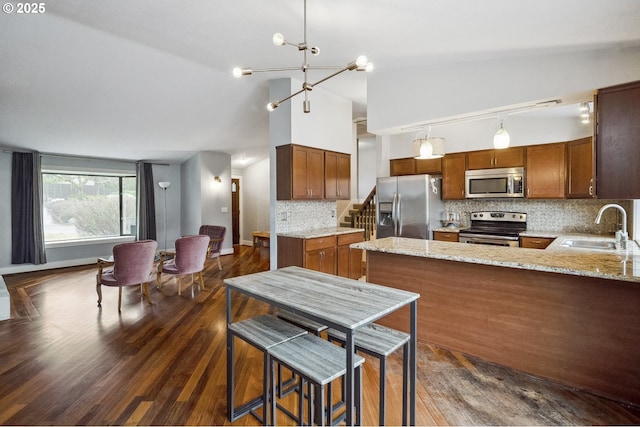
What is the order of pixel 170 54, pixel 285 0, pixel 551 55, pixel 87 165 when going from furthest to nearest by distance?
1. pixel 87 165
2. pixel 170 54
3. pixel 551 55
4. pixel 285 0

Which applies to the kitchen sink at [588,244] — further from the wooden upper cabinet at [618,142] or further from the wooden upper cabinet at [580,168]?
the wooden upper cabinet at [618,142]

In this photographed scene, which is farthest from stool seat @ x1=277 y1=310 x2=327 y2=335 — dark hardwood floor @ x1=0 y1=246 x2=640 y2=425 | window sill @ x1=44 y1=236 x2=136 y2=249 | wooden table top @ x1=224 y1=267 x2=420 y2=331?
window sill @ x1=44 y1=236 x2=136 y2=249

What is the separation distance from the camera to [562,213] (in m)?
4.38

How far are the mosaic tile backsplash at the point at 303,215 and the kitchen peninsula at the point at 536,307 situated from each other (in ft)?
5.68

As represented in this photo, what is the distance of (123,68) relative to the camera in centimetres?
365

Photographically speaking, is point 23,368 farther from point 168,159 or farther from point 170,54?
point 168,159

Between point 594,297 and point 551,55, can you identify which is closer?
point 594,297

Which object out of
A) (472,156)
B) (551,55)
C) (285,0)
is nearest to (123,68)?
(285,0)

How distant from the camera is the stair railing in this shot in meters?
6.16

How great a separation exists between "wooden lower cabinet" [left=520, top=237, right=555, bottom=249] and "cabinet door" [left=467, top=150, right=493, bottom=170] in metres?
1.19

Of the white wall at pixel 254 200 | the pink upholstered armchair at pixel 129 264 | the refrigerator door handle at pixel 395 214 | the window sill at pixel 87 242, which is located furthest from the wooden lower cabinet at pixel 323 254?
the window sill at pixel 87 242

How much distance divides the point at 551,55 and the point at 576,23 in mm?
407

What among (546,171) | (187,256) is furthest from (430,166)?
(187,256)

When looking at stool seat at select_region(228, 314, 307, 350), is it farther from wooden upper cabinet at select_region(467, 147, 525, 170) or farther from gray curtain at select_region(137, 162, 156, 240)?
gray curtain at select_region(137, 162, 156, 240)
